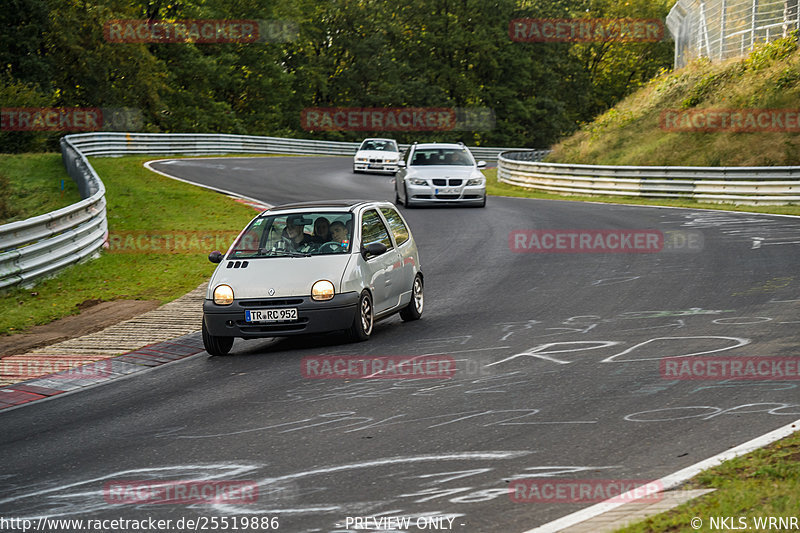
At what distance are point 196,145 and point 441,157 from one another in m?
28.7

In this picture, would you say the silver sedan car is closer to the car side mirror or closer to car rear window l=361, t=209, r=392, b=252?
car rear window l=361, t=209, r=392, b=252

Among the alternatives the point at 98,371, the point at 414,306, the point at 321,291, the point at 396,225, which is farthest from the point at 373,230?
the point at 98,371

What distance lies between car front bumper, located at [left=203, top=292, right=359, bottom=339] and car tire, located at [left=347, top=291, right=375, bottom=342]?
0.29ft

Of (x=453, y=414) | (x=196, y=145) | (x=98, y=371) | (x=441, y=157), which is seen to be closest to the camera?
(x=453, y=414)

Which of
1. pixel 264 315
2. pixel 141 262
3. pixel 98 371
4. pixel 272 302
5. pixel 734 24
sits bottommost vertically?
pixel 98 371

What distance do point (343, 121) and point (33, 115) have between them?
41.2 m

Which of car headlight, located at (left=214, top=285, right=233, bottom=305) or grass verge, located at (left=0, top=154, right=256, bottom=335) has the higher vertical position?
car headlight, located at (left=214, top=285, right=233, bottom=305)

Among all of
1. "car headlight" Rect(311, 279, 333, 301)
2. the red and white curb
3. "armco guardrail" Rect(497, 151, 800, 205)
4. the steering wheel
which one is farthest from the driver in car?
"armco guardrail" Rect(497, 151, 800, 205)

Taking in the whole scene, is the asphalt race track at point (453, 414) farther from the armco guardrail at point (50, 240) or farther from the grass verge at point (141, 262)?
the armco guardrail at point (50, 240)

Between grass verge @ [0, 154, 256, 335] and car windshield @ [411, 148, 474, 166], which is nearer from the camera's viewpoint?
grass verge @ [0, 154, 256, 335]

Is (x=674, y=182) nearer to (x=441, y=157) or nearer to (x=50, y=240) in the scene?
(x=441, y=157)

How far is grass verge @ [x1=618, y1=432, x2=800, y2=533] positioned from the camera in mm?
4797

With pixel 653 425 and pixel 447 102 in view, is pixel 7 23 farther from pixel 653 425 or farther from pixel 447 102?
pixel 653 425

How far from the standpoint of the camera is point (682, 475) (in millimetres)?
5699
